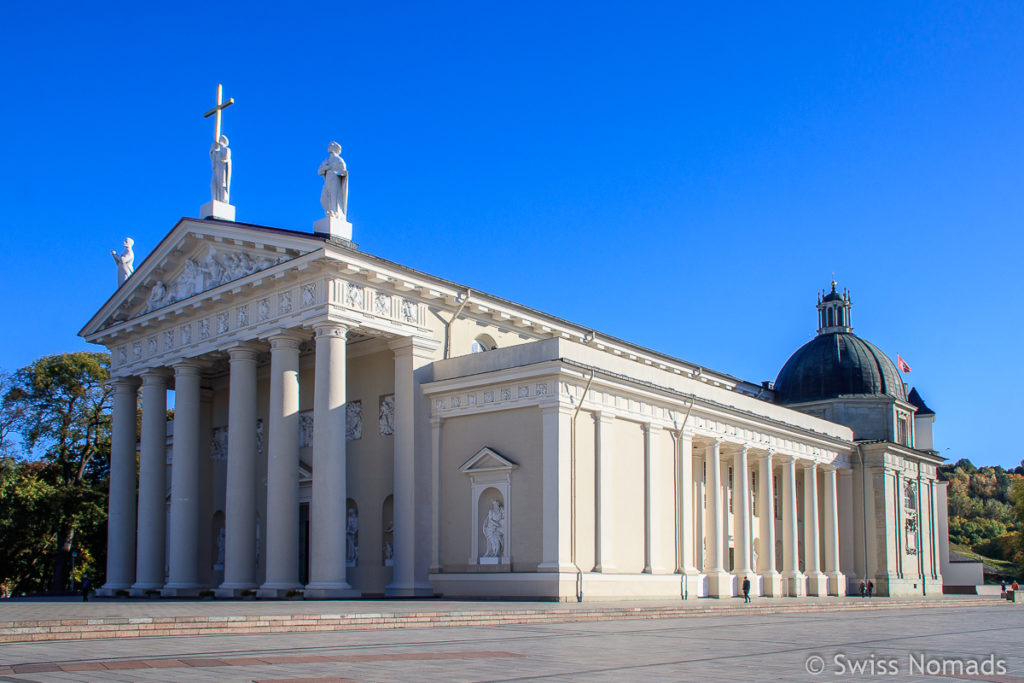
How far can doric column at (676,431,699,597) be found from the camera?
3219cm

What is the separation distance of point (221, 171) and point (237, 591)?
14.3 meters

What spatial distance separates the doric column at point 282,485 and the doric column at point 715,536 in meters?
14.3

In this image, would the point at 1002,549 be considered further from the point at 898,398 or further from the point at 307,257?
the point at 307,257

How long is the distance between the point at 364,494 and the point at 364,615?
13.5 meters

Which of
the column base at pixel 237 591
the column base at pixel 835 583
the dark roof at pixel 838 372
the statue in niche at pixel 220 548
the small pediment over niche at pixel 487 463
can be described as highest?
the dark roof at pixel 838 372

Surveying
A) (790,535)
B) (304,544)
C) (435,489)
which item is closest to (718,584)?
(790,535)

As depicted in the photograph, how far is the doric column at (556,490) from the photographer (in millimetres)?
27422

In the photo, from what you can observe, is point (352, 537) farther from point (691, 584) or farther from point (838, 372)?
point (838, 372)

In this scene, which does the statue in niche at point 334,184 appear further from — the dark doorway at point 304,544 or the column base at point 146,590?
the column base at point 146,590

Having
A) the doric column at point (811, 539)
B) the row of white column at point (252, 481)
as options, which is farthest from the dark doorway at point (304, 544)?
the doric column at point (811, 539)

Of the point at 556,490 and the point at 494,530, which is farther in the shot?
the point at 494,530

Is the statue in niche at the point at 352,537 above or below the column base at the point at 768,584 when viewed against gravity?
above

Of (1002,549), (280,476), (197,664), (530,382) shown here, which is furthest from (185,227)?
(1002,549)

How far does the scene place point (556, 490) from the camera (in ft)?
90.5
